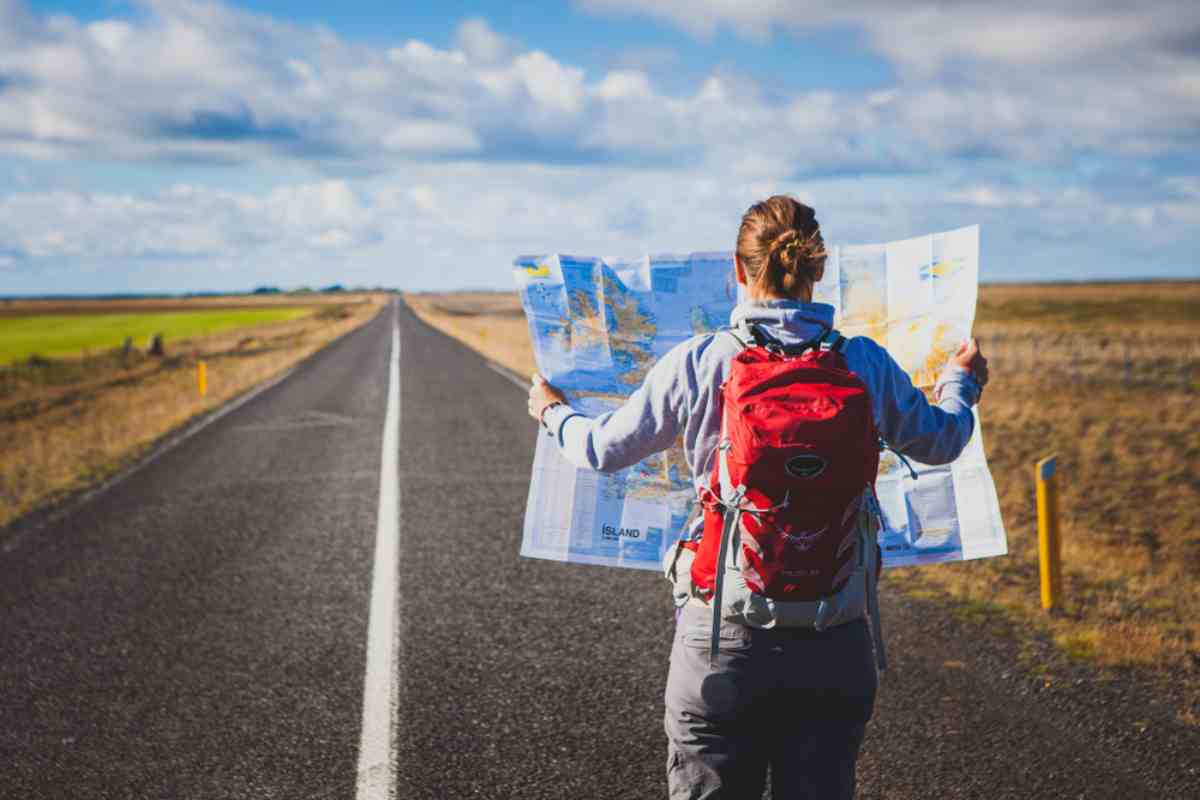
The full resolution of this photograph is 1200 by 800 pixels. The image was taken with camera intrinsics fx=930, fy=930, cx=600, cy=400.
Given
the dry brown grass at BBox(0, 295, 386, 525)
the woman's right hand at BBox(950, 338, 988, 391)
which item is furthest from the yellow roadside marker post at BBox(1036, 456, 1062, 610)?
the dry brown grass at BBox(0, 295, 386, 525)

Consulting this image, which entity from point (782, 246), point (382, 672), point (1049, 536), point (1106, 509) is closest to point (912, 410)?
point (782, 246)

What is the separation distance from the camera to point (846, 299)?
276cm

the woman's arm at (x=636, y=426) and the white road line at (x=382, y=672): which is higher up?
the woman's arm at (x=636, y=426)

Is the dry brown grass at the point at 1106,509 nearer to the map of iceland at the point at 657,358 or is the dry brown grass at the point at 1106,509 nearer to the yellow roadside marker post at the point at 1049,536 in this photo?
the yellow roadside marker post at the point at 1049,536

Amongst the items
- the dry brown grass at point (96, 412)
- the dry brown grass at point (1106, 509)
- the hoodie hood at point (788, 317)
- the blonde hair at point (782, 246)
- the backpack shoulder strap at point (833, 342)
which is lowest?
the dry brown grass at point (96, 412)

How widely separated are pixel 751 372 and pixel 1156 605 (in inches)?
191

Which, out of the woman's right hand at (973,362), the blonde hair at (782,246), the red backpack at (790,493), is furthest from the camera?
the woman's right hand at (973,362)

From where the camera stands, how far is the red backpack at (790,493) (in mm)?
1930

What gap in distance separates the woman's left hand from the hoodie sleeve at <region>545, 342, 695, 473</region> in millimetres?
188

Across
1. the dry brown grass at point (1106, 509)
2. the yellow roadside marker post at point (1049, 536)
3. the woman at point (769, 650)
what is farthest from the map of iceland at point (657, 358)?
the yellow roadside marker post at point (1049, 536)

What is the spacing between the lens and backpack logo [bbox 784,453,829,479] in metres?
1.93

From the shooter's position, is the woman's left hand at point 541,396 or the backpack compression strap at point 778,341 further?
the woman's left hand at point 541,396

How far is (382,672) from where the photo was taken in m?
4.75

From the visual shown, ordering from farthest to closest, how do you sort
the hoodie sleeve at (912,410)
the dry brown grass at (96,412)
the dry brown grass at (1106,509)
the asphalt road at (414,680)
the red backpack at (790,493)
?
1. the dry brown grass at (96,412)
2. the dry brown grass at (1106,509)
3. the asphalt road at (414,680)
4. the hoodie sleeve at (912,410)
5. the red backpack at (790,493)
